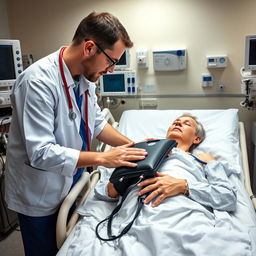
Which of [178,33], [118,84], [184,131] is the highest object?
[178,33]

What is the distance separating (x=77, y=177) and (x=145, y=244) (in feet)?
2.00

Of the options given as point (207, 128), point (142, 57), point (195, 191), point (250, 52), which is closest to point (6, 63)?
point (142, 57)

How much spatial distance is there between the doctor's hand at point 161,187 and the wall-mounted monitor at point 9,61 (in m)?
1.64

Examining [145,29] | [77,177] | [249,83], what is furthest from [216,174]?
[145,29]

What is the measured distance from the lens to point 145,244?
120cm

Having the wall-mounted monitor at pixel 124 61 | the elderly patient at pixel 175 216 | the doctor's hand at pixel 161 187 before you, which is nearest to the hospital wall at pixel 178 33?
the wall-mounted monitor at pixel 124 61

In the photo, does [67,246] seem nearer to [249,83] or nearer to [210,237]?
[210,237]

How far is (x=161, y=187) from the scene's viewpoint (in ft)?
4.58

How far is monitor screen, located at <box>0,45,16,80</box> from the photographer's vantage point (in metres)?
2.40

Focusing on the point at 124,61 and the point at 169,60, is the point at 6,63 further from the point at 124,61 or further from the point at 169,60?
the point at 169,60

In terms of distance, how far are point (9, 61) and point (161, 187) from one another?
5.86 ft

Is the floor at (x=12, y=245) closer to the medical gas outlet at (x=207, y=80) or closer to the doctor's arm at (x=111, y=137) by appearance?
the doctor's arm at (x=111, y=137)

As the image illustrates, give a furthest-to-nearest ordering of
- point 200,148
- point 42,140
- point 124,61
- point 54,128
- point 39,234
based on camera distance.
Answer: point 124,61 → point 200,148 → point 39,234 → point 54,128 → point 42,140

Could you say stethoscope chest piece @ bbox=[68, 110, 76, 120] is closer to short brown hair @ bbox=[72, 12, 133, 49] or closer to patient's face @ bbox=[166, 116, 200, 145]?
short brown hair @ bbox=[72, 12, 133, 49]
